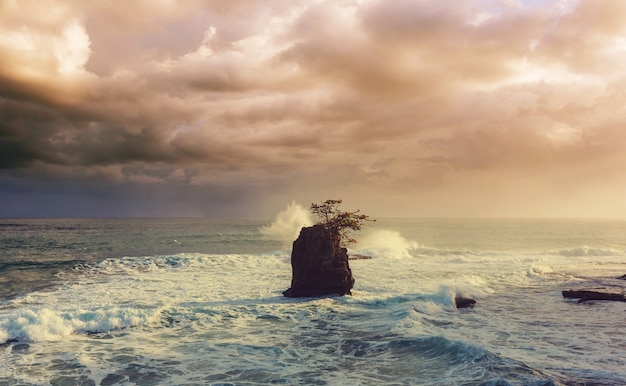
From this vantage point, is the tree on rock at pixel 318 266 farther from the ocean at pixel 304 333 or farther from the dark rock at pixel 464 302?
the dark rock at pixel 464 302

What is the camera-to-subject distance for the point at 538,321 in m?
20.8

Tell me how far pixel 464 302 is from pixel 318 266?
927 centimetres

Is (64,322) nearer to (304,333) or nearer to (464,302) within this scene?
(304,333)

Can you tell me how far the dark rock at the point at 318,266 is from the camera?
27.1 m

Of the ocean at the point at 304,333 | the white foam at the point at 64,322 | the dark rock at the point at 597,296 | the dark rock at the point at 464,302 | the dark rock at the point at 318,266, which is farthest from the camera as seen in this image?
the dark rock at the point at 318,266

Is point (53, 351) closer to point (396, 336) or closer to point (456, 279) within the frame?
point (396, 336)

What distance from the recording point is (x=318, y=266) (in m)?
27.3

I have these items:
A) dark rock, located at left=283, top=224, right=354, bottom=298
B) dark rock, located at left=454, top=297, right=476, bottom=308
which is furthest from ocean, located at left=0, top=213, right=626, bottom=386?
dark rock, located at left=283, top=224, right=354, bottom=298

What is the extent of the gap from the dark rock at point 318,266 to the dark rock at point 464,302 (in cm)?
695

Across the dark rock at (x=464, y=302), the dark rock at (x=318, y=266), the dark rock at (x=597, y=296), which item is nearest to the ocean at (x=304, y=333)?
the dark rock at (x=464, y=302)

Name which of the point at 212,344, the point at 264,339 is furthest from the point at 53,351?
the point at 264,339

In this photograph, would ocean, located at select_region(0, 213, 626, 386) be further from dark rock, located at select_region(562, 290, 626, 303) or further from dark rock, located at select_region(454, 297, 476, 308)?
dark rock, located at select_region(562, 290, 626, 303)

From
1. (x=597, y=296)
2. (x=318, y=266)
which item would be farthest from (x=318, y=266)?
(x=597, y=296)

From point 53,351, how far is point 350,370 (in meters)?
12.2
